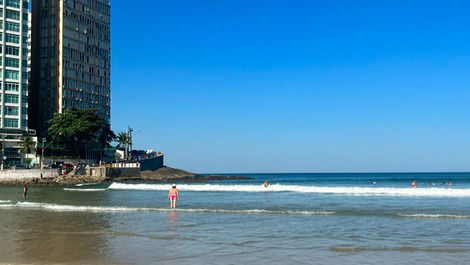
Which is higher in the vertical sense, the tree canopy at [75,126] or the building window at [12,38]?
the building window at [12,38]

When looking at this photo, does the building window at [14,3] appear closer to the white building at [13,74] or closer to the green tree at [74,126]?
the white building at [13,74]

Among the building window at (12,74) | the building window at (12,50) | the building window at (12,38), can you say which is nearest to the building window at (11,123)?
the building window at (12,74)

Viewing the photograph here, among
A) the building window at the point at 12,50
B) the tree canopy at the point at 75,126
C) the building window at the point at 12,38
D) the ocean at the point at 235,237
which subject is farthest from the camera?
the tree canopy at the point at 75,126

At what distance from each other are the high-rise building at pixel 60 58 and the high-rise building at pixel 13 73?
661 inches

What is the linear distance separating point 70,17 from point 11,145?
43735 mm

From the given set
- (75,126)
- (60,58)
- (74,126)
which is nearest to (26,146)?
(74,126)

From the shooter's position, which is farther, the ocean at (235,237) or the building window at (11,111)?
the building window at (11,111)

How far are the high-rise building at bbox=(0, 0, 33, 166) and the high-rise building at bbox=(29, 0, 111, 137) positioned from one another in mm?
16798

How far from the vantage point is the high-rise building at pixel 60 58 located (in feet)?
472

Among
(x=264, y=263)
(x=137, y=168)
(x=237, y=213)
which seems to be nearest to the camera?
(x=264, y=263)

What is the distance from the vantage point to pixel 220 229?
27547 millimetres

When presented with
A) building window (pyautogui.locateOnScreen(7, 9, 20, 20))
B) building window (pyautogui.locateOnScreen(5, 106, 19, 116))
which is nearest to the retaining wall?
building window (pyautogui.locateOnScreen(5, 106, 19, 116))

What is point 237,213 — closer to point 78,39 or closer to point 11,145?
point 11,145

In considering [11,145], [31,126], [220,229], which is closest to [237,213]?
[220,229]
